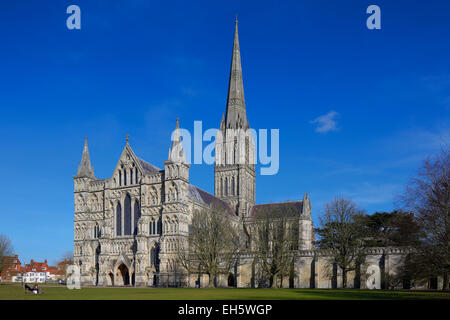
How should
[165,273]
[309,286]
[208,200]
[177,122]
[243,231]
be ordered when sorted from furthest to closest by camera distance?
[243,231] < [208,200] < [177,122] < [165,273] < [309,286]

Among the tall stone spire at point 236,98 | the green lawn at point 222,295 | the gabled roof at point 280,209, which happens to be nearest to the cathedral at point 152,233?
the gabled roof at point 280,209

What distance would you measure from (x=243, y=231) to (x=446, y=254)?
51918mm

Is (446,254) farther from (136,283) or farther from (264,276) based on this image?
(136,283)

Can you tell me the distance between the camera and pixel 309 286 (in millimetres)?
54375

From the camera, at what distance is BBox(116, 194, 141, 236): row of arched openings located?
209ft

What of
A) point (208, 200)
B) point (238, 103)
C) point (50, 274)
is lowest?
point (50, 274)

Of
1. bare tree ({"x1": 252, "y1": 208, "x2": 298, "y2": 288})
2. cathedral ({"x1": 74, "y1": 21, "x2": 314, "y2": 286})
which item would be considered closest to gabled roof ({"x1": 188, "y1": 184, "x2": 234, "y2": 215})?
cathedral ({"x1": 74, "y1": 21, "x2": 314, "y2": 286})

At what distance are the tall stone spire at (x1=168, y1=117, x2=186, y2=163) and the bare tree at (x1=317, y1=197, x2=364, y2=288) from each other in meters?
20.7

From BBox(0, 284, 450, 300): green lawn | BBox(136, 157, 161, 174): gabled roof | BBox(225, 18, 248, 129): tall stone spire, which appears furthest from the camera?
BBox(225, 18, 248, 129): tall stone spire

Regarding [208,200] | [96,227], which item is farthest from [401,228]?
[96,227]

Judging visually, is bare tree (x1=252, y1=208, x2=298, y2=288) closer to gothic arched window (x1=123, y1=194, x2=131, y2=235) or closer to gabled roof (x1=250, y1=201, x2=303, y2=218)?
gabled roof (x1=250, y1=201, x2=303, y2=218)

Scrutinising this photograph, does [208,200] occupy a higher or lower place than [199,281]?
higher

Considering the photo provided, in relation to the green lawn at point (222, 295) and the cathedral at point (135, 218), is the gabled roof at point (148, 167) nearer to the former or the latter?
the cathedral at point (135, 218)
